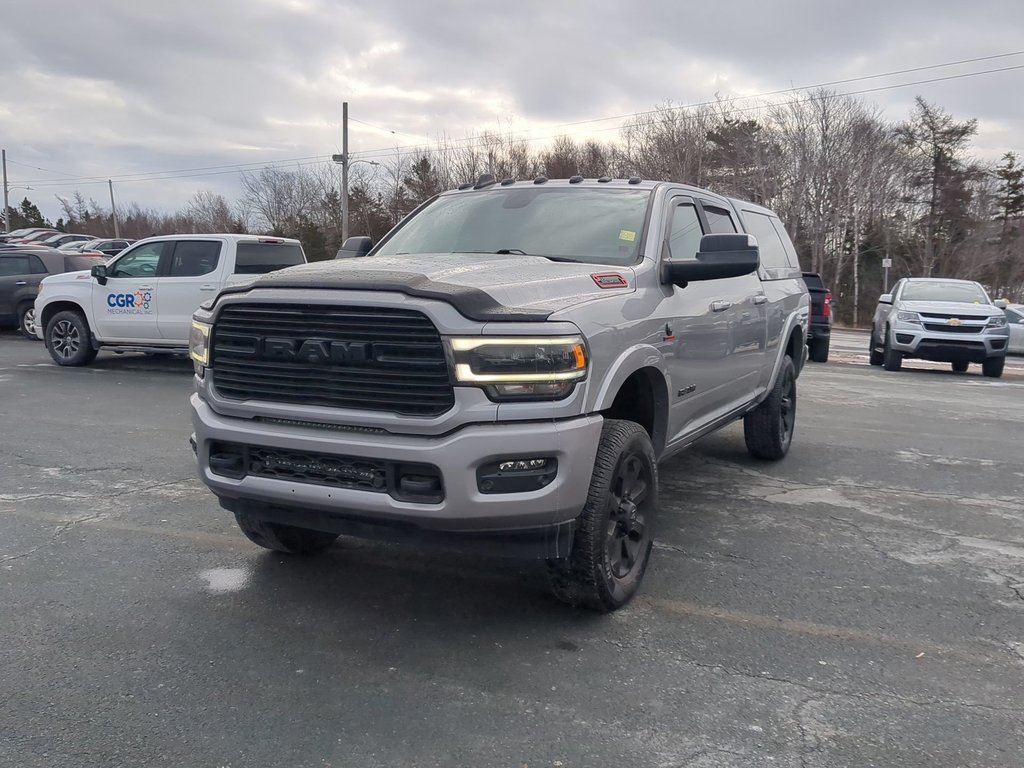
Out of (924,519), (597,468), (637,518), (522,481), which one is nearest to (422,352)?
(522,481)

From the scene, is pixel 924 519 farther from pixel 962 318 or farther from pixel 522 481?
pixel 962 318

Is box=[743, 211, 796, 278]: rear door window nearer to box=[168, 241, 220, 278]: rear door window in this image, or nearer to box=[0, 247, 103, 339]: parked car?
box=[168, 241, 220, 278]: rear door window

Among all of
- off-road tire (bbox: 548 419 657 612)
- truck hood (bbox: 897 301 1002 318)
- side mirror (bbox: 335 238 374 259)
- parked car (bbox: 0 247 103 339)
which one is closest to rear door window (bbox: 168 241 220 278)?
parked car (bbox: 0 247 103 339)

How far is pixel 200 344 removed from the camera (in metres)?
3.90

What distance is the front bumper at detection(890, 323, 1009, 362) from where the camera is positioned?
14195 millimetres

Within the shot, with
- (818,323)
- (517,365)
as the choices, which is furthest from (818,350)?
(517,365)

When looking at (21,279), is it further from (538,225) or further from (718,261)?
(718,261)

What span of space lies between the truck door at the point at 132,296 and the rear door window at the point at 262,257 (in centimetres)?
107

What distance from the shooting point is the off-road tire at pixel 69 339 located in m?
11.9

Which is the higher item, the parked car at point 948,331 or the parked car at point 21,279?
the parked car at point 21,279

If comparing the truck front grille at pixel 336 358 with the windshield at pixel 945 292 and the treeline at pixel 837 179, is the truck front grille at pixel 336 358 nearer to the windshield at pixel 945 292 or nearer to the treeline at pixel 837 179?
the windshield at pixel 945 292

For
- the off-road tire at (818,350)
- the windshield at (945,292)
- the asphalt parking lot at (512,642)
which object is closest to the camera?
the asphalt parking lot at (512,642)

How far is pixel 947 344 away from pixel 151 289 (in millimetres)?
12658

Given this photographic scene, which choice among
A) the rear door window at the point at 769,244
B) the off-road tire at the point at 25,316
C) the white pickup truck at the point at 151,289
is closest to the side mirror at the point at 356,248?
the rear door window at the point at 769,244
